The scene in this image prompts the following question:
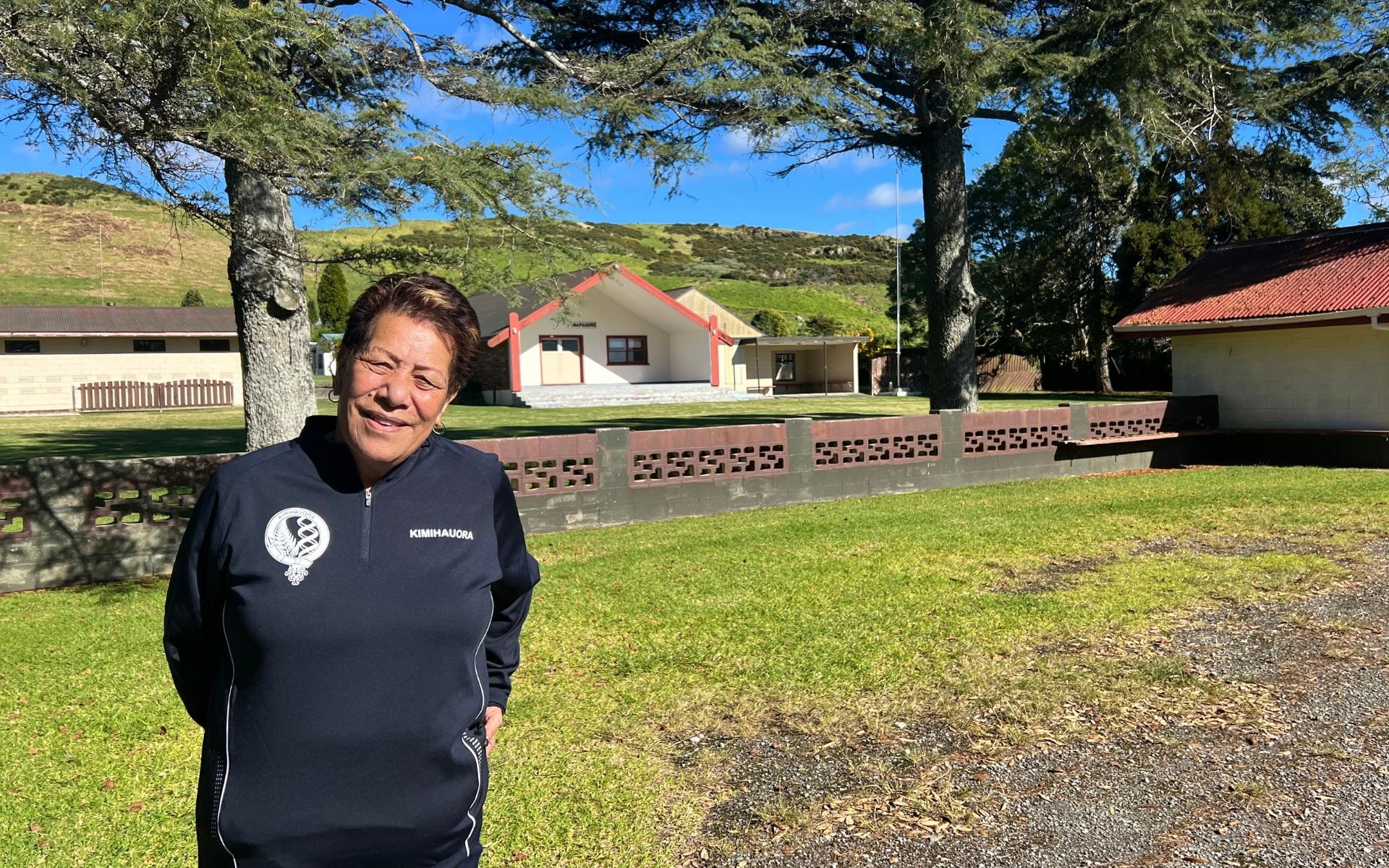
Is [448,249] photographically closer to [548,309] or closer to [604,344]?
[548,309]

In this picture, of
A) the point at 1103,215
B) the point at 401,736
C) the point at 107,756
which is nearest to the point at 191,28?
the point at 107,756

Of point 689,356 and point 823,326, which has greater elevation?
point 823,326

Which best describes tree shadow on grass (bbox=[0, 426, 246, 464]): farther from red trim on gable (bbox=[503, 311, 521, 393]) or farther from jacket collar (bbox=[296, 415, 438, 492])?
jacket collar (bbox=[296, 415, 438, 492])

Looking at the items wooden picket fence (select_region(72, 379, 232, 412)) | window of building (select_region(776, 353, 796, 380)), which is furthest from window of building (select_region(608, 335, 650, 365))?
wooden picket fence (select_region(72, 379, 232, 412))

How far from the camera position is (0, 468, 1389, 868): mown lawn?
3838mm

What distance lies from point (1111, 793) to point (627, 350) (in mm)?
38797

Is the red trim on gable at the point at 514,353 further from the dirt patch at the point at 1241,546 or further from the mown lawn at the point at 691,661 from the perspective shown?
the dirt patch at the point at 1241,546

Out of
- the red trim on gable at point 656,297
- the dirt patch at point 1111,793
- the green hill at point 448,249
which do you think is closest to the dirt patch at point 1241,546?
the dirt patch at point 1111,793

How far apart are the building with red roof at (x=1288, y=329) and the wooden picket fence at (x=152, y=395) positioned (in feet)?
102

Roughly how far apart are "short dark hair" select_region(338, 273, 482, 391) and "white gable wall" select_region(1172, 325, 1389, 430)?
1712 cm

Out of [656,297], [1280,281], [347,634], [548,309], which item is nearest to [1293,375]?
[1280,281]

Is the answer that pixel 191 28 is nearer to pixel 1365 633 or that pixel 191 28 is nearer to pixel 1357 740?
pixel 1357 740

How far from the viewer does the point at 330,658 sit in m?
1.77

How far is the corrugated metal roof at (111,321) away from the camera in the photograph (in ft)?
108
